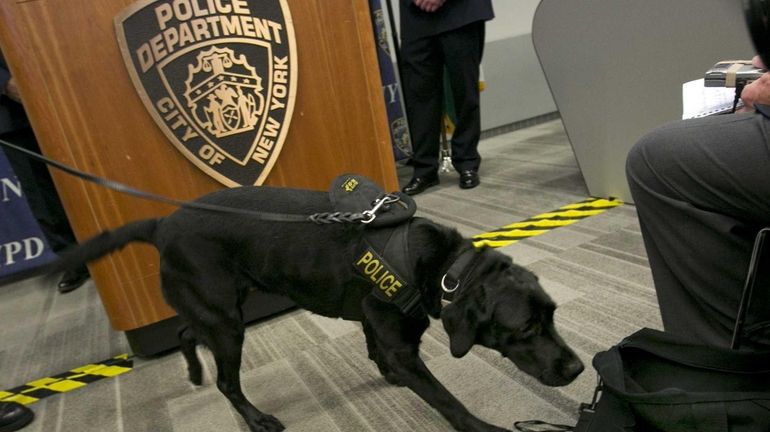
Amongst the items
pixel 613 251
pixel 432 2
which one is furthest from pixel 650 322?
pixel 432 2

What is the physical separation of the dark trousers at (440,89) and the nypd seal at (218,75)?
1.67m

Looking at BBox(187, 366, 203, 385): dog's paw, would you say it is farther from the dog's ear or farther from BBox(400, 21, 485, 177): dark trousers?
BBox(400, 21, 485, 177): dark trousers

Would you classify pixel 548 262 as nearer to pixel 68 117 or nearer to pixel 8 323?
pixel 68 117

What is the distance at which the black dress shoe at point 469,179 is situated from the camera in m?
3.70

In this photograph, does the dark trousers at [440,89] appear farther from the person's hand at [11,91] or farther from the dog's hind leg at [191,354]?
the dog's hind leg at [191,354]

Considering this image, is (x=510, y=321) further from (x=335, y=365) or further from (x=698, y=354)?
(x=335, y=365)

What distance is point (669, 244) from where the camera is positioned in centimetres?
117

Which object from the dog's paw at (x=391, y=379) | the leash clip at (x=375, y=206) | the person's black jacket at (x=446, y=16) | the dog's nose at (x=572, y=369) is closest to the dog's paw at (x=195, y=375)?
the dog's paw at (x=391, y=379)

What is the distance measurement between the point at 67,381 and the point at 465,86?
2.70 m

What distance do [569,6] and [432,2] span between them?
95cm

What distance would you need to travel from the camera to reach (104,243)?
57.4 inches

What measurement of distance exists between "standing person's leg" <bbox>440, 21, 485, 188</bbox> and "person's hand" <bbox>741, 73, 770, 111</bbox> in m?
Result: 2.44

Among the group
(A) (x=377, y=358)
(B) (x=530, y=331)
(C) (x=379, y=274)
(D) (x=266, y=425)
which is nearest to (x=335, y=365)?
(A) (x=377, y=358)

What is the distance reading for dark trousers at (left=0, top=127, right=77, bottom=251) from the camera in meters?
2.88
